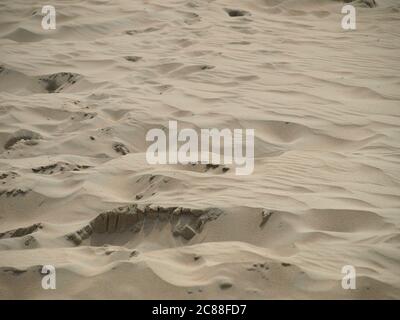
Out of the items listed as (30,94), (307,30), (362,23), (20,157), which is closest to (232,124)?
(20,157)

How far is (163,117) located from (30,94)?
121 centimetres

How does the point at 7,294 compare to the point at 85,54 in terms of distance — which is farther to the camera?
the point at 85,54

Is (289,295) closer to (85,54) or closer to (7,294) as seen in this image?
(7,294)

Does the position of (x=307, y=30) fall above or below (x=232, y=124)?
above

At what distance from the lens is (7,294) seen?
8.18 ft

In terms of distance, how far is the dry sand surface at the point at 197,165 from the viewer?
2.52 metres

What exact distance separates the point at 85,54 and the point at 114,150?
192cm

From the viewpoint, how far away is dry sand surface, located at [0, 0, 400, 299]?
2.52 m

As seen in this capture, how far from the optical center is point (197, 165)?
3.43 m

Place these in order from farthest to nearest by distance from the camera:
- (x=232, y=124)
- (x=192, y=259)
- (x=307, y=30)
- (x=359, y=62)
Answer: (x=307, y=30) < (x=359, y=62) < (x=232, y=124) < (x=192, y=259)

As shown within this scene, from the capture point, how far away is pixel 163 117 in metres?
4.07
